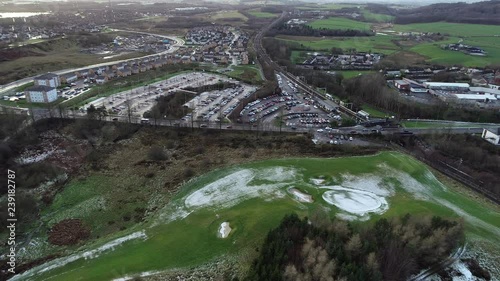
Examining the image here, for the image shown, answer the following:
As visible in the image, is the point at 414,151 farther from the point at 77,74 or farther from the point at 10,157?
the point at 77,74

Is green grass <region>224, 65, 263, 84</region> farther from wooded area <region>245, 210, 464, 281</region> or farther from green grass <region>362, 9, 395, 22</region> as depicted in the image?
green grass <region>362, 9, 395, 22</region>

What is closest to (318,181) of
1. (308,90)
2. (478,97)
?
(308,90)

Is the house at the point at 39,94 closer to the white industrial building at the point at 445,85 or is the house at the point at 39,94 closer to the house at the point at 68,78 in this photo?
the house at the point at 68,78

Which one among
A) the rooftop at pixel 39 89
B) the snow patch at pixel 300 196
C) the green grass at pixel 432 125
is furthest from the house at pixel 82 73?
the green grass at pixel 432 125

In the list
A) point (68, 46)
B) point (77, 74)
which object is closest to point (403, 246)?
point (77, 74)

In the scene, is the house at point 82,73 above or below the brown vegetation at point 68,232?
above
